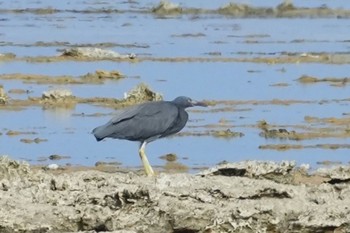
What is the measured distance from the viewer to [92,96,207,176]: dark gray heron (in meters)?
12.0

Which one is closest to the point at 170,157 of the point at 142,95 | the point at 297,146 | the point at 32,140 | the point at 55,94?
the point at 297,146

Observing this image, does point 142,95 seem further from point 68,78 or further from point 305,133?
point 68,78

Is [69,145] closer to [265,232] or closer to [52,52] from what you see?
[265,232]

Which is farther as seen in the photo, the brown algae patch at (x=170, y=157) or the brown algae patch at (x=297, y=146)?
the brown algae patch at (x=297, y=146)

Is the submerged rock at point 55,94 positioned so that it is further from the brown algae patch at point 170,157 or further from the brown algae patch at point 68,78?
the brown algae patch at point 170,157

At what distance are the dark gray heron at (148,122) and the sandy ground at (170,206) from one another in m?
2.33

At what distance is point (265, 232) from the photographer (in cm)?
884

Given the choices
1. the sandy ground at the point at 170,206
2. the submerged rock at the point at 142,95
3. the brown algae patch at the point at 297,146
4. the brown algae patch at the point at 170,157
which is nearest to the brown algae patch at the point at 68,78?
the submerged rock at the point at 142,95

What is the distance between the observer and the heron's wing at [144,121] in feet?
39.3

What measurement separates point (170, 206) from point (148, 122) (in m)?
3.17

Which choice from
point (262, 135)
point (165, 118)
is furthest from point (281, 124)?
point (165, 118)

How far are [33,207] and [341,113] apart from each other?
1215 cm

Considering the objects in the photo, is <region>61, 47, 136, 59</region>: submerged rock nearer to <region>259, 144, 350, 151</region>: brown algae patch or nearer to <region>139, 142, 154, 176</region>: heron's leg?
<region>259, 144, 350, 151</region>: brown algae patch

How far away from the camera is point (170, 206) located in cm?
887
